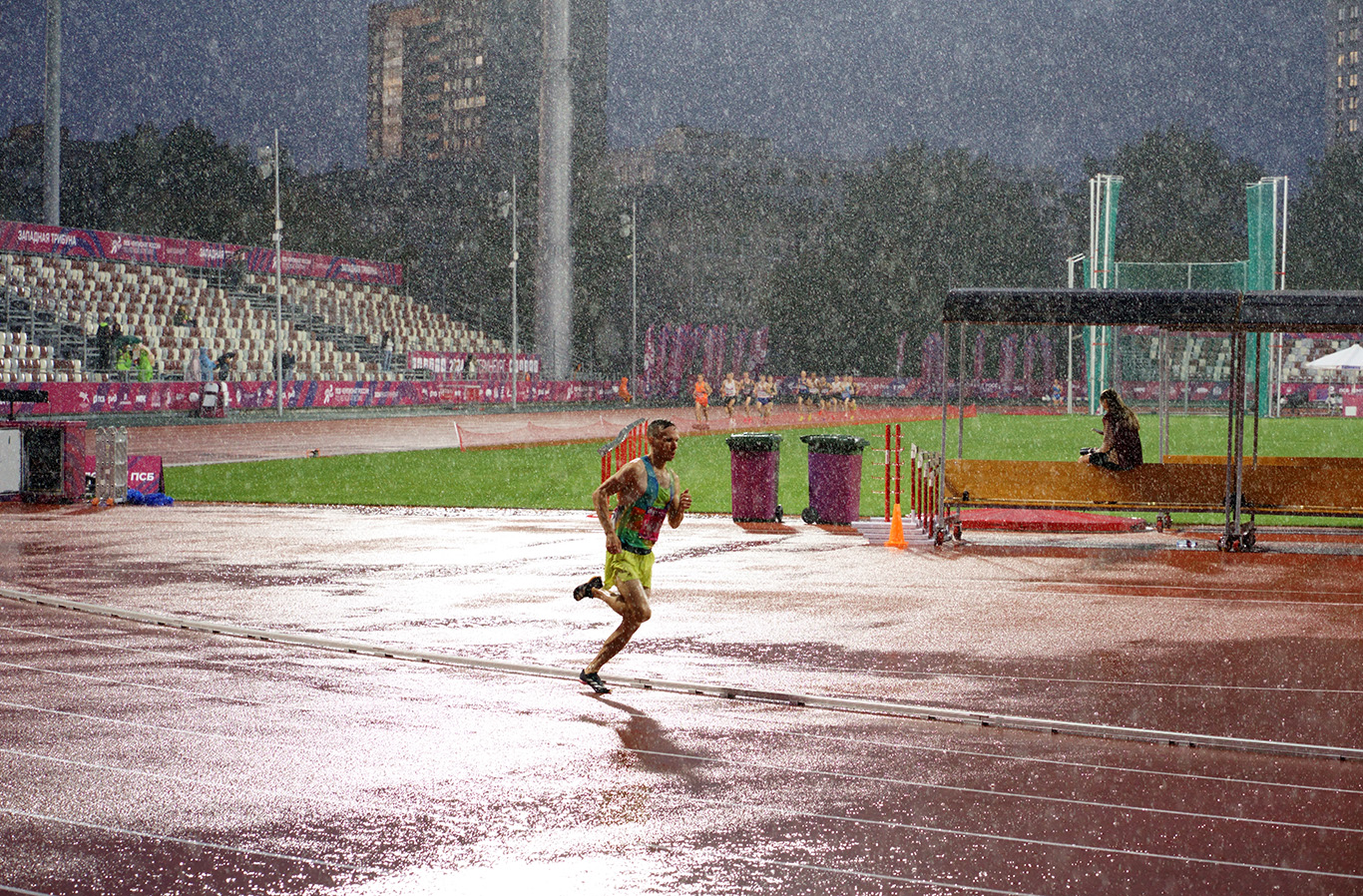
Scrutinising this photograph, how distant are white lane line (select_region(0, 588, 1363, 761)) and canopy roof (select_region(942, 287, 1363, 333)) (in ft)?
27.2

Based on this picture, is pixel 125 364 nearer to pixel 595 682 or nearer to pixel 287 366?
pixel 287 366

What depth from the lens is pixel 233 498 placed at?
2362 centimetres

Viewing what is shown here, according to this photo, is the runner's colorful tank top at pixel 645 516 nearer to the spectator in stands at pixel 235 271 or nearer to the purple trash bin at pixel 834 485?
the purple trash bin at pixel 834 485

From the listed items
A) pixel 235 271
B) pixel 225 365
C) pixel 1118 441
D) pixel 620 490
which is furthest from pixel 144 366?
pixel 620 490

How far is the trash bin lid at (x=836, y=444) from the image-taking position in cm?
1972

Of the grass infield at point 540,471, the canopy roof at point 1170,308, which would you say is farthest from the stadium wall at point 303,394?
the canopy roof at point 1170,308

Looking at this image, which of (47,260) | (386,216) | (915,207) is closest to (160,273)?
(47,260)

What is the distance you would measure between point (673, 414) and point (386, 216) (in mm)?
67787

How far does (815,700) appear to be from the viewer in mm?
8945

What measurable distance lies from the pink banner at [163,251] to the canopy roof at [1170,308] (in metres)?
45.0

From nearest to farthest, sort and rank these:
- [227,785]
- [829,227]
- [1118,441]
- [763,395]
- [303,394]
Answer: [227,785], [1118,441], [303,394], [763,395], [829,227]

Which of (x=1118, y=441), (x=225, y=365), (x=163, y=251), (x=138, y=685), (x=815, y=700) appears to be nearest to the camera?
(x=815, y=700)

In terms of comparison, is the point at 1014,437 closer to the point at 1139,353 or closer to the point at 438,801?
the point at 1139,353

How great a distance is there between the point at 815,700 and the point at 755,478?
452 inches
